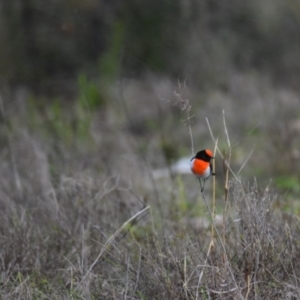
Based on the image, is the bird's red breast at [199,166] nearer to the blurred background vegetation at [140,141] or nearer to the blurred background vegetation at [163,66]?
the blurred background vegetation at [140,141]

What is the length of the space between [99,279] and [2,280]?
0.52m

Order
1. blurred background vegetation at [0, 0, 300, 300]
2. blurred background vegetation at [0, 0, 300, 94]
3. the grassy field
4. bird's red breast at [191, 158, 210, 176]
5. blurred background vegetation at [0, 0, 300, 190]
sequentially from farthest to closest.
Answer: blurred background vegetation at [0, 0, 300, 94] < blurred background vegetation at [0, 0, 300, 190] < blurred background vegetation at [0, 0, 300, 300] < the grassy field < bird's red breast at [191, 158, 210, 176]

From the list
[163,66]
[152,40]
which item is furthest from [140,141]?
[152,40]

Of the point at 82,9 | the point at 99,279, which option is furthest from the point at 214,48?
the point at 99,279

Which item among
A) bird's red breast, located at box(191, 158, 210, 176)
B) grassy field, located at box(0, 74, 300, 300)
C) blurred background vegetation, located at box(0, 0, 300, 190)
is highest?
bird's red breast, located at box(191, 158, 210, 176)

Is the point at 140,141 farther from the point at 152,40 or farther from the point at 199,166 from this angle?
the point at 199,166

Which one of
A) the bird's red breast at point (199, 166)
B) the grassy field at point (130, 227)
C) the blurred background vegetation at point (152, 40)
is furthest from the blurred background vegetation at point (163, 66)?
the bird's red breast at point (199, 166)

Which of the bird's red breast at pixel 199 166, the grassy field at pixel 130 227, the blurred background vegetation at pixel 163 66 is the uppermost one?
the bird's red breast at pixel 199 166

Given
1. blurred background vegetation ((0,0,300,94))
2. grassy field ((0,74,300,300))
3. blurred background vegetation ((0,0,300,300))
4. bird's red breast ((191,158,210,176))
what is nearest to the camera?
bird's red breast ((191,158,210,176))

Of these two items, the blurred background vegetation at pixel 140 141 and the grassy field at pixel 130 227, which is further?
the blurred background vegetation at pixel 140 141

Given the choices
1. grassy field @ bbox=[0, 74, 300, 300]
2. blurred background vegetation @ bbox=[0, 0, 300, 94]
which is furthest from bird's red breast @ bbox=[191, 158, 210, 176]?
blurred background vegetation @ bbox=[0, 0, 300, 94]

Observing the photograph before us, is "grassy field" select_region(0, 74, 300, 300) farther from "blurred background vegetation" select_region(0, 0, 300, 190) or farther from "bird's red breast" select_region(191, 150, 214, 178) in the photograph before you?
"blurred background vegetation" select_region(0, 0, 300, 190)

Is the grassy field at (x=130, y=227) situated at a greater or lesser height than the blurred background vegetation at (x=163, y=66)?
greater

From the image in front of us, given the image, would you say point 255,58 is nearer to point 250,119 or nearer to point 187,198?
point 250,119
